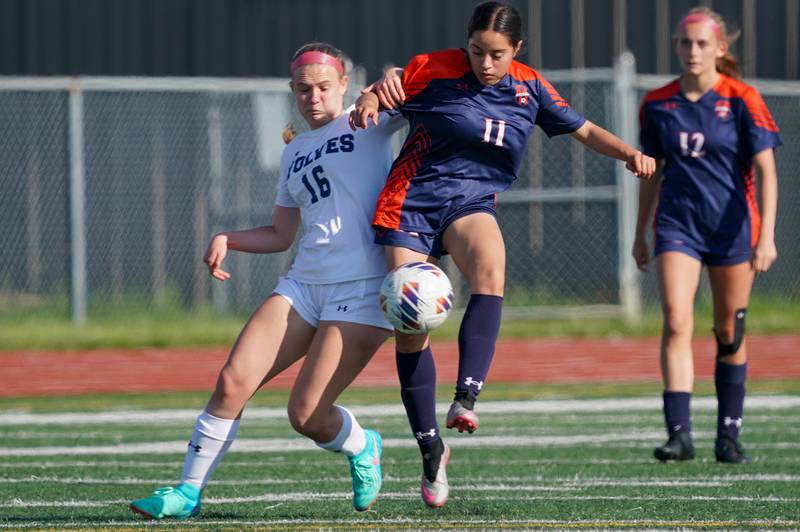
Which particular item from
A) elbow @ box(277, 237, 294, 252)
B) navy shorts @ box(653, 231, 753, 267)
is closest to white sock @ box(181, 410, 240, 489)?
elbow @ box(277, 237, 294, 252)

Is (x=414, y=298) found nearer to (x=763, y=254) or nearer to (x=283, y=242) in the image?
(x=283, y=242)

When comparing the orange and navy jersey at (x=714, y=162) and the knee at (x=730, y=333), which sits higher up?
the orange and navy jersey at (x=714, y=162)

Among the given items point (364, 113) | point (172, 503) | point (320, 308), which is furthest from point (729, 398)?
point (172, 503)

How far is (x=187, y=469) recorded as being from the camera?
207 inches

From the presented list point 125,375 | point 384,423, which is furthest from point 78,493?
point 125,375

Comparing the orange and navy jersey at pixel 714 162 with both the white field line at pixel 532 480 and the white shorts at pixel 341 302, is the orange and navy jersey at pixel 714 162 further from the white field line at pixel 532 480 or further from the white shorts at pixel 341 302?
the white shorts at pixel 341 302

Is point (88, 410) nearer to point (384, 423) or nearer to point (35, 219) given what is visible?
point (384, 423)

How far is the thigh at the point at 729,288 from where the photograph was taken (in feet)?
23.3

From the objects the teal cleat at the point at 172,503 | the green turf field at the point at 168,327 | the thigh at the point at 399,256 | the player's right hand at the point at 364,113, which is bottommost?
the green turf field at the point at 168,327

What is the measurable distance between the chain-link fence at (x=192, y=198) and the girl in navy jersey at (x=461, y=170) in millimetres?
9309

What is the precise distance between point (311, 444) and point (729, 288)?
253cm

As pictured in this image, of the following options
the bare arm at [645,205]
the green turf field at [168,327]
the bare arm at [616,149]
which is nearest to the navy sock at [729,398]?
the bare arm at [645,205]

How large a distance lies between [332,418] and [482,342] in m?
0.65

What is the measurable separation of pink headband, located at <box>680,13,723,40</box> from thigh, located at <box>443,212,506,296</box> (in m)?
2.26
